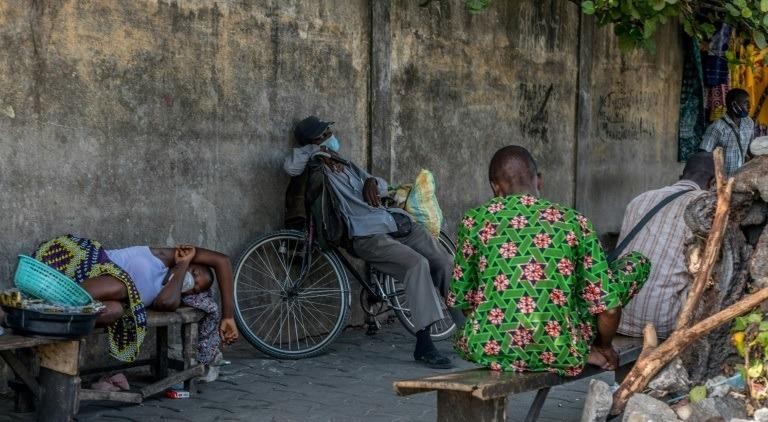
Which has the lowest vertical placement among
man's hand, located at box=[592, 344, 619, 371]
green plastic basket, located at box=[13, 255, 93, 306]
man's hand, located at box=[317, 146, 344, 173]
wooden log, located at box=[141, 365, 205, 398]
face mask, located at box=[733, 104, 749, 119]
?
wooden log, located at box=[141, 365, 205, 398]

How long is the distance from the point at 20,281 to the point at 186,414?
1.12 m

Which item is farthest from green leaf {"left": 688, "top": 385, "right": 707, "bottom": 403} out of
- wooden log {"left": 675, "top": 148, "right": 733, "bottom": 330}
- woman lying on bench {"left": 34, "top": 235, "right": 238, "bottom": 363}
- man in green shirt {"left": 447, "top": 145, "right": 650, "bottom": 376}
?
woman lying on bench {"left": 34, "top": 235, "right": 238, "bottom": 363}

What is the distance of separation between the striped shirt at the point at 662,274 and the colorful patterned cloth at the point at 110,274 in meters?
2.45

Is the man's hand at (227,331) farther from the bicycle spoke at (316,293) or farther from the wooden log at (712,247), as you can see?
the wooden log at (712,247)

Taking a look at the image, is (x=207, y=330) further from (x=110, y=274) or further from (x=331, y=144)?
(x=331, y=144)

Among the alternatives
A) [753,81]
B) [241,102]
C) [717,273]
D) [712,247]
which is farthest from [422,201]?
[753,81]

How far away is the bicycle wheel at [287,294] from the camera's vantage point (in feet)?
23.9

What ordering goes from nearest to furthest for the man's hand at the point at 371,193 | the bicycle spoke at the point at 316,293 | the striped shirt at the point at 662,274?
the striped shirt at the point at 662,274 → the man's hand at the point at 371,193 → the bicycle spoke at the point at 316,293

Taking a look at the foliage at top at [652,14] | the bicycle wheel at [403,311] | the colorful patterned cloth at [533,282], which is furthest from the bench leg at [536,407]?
the foliage at top at [652,14]

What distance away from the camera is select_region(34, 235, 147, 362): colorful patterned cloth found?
18.5ft

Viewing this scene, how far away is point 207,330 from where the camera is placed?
6340mm

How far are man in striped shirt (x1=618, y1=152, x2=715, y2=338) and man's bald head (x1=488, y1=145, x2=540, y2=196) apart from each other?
3.19 ft

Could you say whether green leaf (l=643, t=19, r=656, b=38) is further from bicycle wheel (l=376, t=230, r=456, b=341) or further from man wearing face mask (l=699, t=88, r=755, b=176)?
man wearing face mask (l=699, t=88, r=755, b=176)

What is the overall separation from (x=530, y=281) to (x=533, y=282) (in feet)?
0.04
